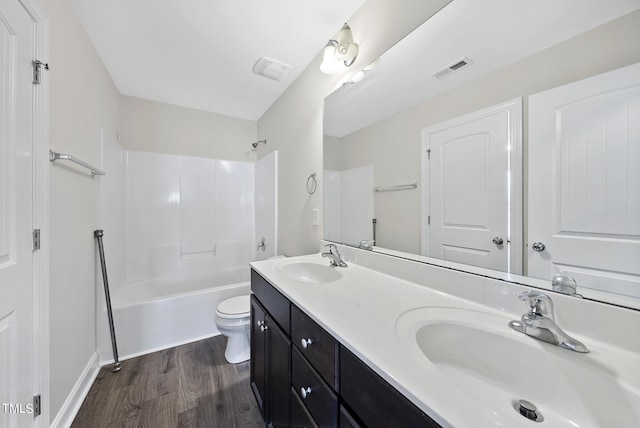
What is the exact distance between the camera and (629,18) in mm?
562

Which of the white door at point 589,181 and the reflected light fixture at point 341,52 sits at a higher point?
the reflected light fixture at point 341,52

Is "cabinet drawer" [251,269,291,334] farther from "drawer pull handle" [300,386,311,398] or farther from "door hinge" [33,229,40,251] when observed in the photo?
"door hinge" [33,229,40,251]

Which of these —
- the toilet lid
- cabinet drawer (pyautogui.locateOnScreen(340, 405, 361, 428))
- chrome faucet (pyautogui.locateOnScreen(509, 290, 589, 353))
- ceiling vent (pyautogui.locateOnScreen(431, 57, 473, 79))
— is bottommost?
the toilet lid

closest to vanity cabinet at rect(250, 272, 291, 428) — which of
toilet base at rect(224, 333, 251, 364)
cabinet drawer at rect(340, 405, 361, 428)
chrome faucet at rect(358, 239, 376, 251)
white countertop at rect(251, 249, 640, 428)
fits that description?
white countertop at rect(251, 249, 640, 428)

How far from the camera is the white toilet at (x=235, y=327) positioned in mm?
1811

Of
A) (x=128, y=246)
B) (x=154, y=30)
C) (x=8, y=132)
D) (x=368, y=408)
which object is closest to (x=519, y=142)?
(x=368, y=408)

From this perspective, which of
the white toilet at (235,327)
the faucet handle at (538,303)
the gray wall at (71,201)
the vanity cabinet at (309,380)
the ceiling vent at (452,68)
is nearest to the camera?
the vanity cabinet at (309,380)

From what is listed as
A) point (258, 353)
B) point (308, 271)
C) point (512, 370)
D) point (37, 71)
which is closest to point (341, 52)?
point (308, 271)

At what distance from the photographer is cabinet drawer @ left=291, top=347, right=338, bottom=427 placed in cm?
67

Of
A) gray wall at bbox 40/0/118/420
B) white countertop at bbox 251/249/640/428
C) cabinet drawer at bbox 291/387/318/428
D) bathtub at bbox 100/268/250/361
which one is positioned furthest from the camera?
bathtub at bbox 100/268/250/361

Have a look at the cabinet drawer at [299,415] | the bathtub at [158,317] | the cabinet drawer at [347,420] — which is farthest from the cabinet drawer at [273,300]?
the bathtub at [158,317]

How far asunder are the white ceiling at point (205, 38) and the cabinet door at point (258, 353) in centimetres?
176

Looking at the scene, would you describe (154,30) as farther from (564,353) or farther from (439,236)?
(564,353)

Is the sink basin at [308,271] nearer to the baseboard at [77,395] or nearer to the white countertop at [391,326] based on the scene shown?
the white countertop at [391,326]
